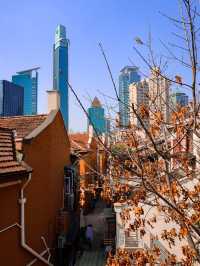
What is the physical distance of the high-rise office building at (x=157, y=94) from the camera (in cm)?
603

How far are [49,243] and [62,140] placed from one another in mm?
4995

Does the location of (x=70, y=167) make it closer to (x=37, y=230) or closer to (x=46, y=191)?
(x=46, y=191)

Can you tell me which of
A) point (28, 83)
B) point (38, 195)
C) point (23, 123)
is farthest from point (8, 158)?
point (28, 83)

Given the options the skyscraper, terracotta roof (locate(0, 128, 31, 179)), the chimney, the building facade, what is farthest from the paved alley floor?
the chimney

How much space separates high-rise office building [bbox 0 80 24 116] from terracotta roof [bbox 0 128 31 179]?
352ft

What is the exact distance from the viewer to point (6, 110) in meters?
121

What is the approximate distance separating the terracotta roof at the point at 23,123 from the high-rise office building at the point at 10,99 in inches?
4043

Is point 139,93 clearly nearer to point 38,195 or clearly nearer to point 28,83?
point 38,195

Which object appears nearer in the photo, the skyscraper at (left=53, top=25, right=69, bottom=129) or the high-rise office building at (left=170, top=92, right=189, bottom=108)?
the skyscraper at (left=53, top=25, right=69, bottom=129)

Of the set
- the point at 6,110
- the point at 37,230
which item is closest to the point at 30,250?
the point at 37,230

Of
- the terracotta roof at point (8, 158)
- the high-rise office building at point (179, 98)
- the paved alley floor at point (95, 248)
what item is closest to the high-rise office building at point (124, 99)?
the high-rise office building at point (179, 98)

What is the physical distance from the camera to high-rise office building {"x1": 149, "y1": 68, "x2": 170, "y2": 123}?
6030 millimetres

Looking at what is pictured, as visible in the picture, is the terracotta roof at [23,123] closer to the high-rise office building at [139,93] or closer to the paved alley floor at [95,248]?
the paved alley floor at [95,248]

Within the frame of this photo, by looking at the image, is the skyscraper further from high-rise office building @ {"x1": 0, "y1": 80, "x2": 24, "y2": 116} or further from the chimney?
high-rise office building @ {"x1": 0, "y1": 80, "x2": 24, "y2": 116}
